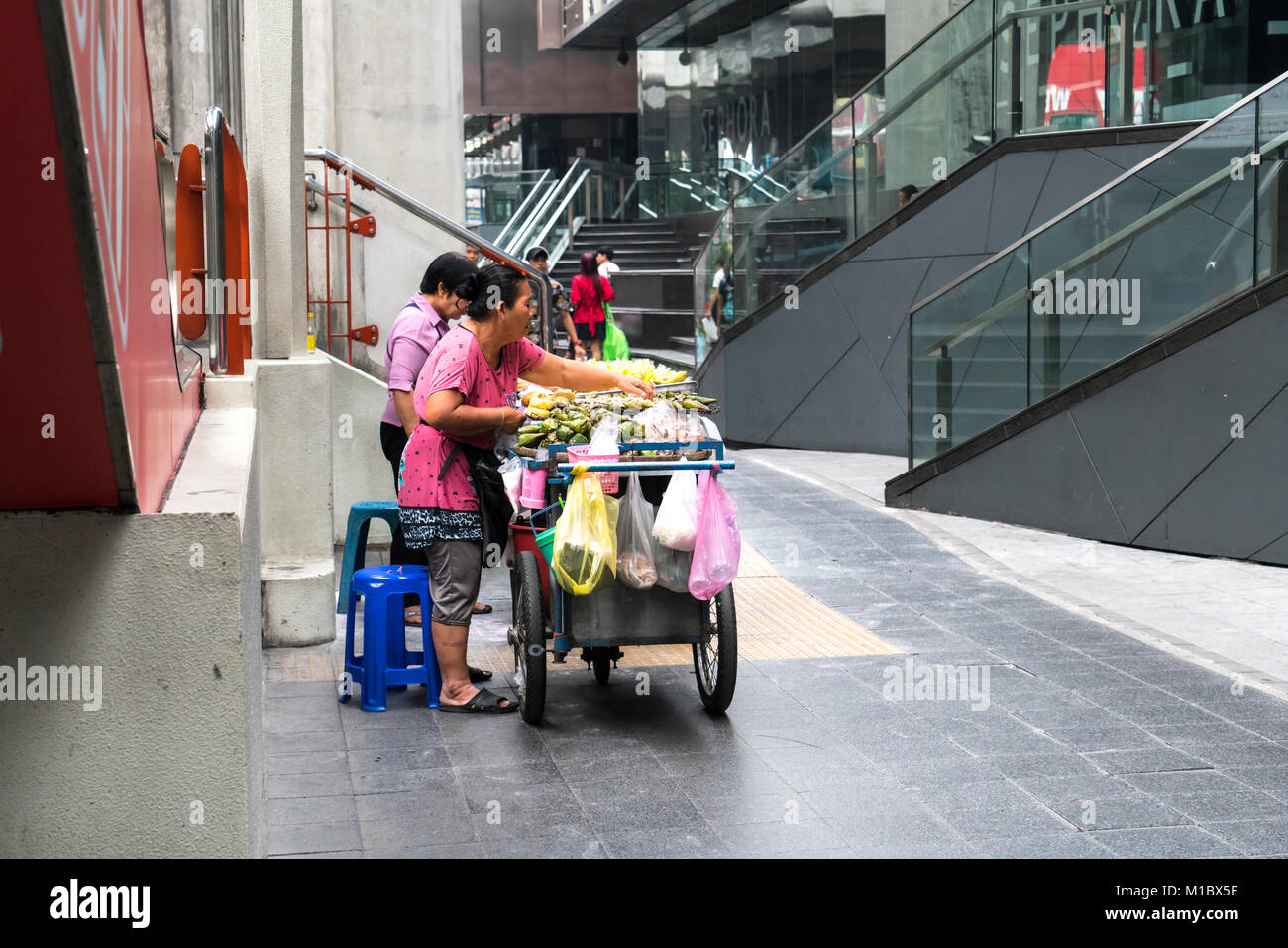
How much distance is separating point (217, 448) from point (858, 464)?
11.0 metres

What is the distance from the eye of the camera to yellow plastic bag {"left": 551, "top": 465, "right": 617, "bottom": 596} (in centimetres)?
543

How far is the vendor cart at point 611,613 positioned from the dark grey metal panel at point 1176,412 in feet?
15.3

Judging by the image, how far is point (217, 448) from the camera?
3510mm

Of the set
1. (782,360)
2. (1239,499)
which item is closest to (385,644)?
(1239,499)

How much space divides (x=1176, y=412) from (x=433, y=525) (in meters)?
5.64

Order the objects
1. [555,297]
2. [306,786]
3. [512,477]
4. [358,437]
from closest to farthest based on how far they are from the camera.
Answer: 1. [306,786]
2. [512,477]
3. [358,437]
4. [555,297]

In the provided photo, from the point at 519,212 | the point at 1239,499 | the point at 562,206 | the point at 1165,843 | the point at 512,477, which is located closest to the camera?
the point at 1165,843

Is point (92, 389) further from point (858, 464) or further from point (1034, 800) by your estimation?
point (858, 464)

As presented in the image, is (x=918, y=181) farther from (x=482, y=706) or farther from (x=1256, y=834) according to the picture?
(x=1256, y=834)

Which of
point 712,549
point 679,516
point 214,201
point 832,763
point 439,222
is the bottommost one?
point 832,763

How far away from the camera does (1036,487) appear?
10.4 metres

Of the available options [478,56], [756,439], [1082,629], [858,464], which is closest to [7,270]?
[1082,629]

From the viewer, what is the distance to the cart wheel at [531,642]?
5598mm

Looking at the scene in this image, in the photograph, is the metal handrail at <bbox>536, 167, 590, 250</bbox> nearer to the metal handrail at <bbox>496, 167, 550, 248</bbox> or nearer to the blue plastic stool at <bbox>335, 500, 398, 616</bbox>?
the metal handrail at <bbox>496, 167, 550, 248</bbox>
